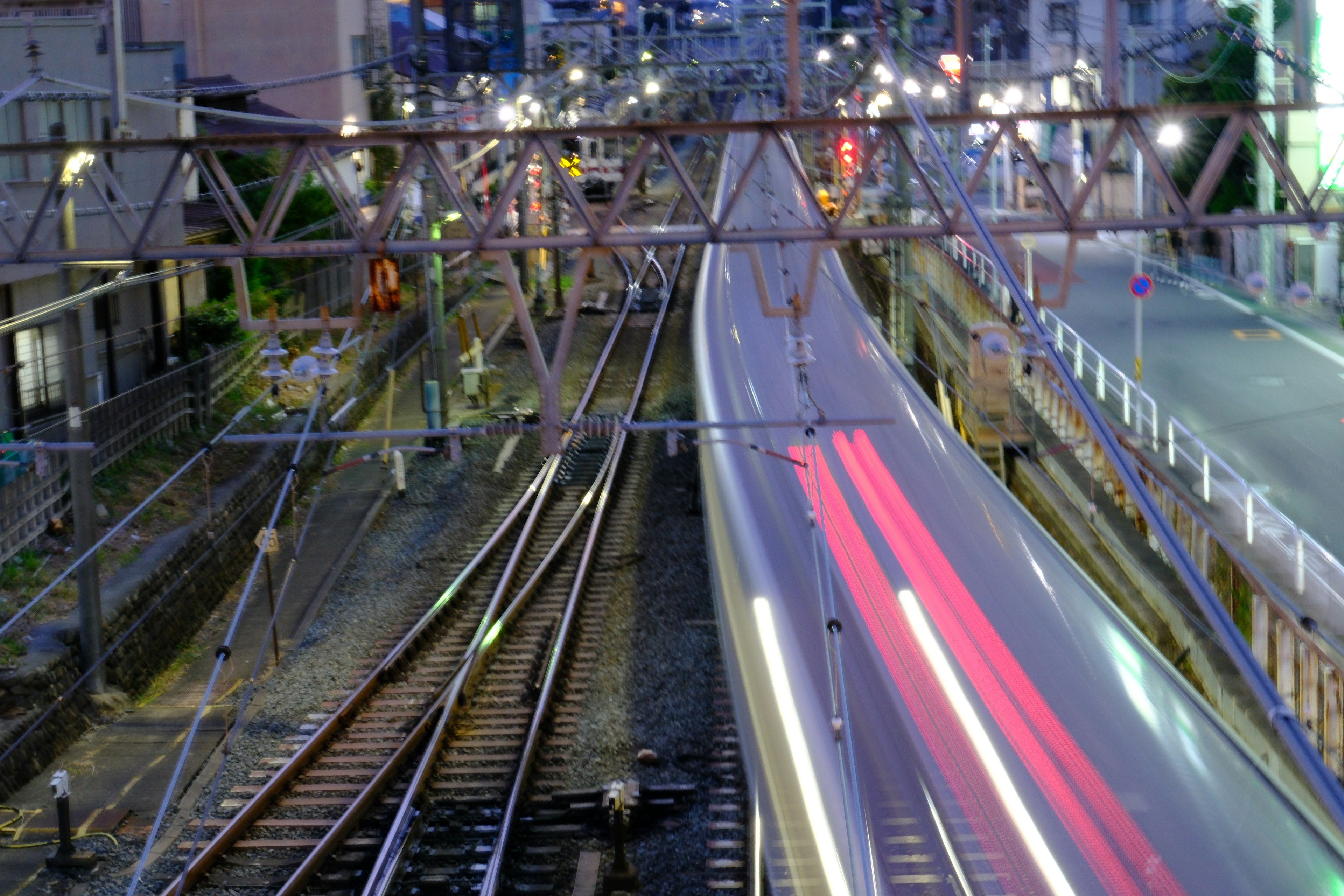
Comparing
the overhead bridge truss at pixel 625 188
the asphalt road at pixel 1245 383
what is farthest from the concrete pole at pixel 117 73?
the asphalt road at pixel 1245 383

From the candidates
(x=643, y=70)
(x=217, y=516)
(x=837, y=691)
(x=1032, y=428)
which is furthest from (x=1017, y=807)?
(x=643, y=70)

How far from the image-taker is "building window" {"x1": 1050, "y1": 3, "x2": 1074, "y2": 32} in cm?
2438

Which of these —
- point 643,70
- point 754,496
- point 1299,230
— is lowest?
point 754,496

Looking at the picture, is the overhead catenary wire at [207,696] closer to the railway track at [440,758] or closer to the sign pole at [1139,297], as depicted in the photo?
the railway track at [440,758]

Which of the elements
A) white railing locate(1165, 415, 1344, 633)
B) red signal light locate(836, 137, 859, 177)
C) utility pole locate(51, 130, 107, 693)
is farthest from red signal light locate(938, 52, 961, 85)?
utility pole locate(51, 130, 107, 693)

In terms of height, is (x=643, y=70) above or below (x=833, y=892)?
above

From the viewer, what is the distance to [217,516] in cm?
1521

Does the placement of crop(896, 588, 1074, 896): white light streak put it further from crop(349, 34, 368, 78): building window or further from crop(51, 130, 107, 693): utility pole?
crop(349, 34, 368, 78): building window

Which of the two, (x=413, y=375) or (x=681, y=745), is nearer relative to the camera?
(x=681, y=745)

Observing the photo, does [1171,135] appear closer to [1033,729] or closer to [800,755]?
[1033,729]

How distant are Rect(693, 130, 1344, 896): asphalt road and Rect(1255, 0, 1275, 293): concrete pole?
8.44 metres

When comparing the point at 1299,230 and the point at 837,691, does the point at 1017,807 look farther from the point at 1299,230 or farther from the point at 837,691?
the point at 1299,230

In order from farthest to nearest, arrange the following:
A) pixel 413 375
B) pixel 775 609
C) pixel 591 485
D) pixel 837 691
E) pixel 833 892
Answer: pixel 413 375
pixel 591 485
pixel 775 609
pixel 837 691
pixel 833 892

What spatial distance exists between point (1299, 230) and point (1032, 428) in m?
8.90
